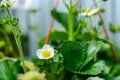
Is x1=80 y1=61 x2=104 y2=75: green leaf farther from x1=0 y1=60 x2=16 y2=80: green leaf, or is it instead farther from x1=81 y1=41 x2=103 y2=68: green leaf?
x1=0 y1=60 x2=16 y2=80: green leaf

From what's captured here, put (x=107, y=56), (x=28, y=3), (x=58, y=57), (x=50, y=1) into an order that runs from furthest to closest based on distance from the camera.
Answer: (x=50, y=1), (x=28, y=3), (x=107, y=56), (x=58, y=57)

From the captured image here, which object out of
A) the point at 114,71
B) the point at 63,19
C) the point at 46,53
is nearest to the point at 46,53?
the point at 46,53

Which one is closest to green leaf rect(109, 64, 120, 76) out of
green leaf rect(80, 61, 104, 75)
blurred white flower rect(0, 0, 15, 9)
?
green leaf rect(80, 61, 104, 75)

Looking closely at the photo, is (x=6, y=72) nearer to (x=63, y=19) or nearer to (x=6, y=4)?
(x=6, y=4)

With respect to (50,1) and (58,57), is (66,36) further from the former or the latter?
(50,1)

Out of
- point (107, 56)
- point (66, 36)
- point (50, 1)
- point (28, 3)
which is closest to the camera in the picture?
point (66, 36)

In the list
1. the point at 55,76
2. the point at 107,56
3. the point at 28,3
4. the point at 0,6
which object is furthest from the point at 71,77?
the point at 28,3

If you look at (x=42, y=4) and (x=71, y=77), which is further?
(x=42, y=4)
